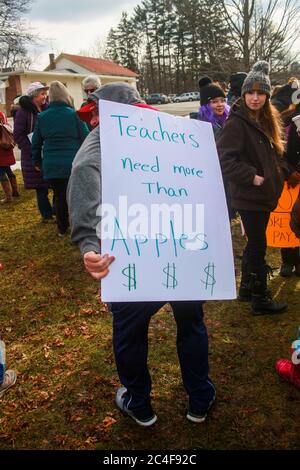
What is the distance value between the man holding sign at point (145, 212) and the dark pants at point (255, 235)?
4.26 feet

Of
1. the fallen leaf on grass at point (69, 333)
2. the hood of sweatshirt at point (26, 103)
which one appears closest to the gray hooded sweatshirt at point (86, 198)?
the fallen leaf on grass at point (69, 333)

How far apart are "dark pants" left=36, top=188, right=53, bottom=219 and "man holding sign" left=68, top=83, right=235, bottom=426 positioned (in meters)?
4.27

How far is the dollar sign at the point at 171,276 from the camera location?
1710 millimetres

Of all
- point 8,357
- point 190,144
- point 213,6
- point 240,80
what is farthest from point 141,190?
point 213,6

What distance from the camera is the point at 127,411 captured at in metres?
2.29

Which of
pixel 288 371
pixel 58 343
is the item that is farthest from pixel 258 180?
pixel 58 343

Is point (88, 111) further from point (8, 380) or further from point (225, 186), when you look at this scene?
point (8, 380)

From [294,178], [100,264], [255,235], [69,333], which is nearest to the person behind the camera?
[100,264]

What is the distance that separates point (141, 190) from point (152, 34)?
68049 mm

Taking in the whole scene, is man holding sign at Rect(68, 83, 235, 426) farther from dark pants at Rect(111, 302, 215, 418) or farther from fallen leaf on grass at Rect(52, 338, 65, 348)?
fallen leaf on grass at Rect(52, 338, 65, 348)

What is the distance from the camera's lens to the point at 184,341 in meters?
2.06

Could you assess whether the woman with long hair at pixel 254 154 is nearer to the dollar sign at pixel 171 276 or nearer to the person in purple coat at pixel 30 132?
the dollar sign at pixel 171 276

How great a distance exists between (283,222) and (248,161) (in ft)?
4.26
